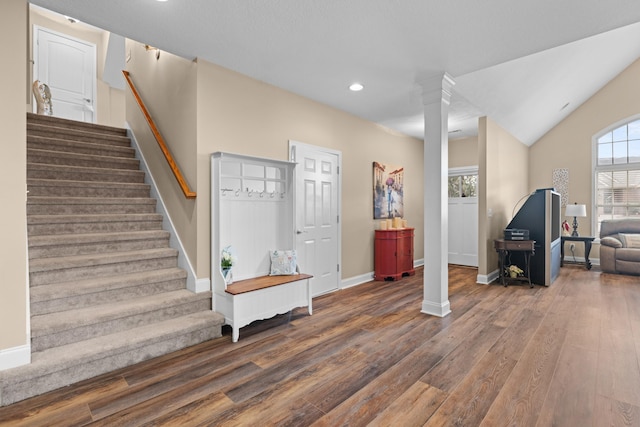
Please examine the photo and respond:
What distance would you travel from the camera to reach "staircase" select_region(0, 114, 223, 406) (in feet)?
7.53

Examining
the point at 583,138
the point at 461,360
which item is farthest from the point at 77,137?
the point at 583,138

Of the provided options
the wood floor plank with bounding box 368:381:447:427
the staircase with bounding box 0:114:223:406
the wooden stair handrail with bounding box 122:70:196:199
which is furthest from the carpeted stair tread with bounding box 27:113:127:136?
the wood floor plank with bounding box 368:381:447:427

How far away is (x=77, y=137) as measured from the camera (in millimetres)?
4348

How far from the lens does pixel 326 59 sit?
314 cm

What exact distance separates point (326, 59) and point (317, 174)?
5.25ft

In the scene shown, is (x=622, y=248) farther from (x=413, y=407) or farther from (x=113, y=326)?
(x=113, y=326)

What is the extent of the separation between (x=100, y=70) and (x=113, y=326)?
6.33m

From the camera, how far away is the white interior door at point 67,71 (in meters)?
5.99

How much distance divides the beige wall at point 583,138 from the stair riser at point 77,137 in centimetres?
826

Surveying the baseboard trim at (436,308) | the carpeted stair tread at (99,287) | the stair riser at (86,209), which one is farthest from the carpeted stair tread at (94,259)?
Answer: the baseboard trim at (436,308)

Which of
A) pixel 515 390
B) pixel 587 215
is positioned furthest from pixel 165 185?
pixel 587 215

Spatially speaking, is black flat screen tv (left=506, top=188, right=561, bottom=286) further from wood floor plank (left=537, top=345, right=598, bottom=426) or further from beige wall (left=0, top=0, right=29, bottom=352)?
beige wall (left=0, top=0, right=29, bottom=352)

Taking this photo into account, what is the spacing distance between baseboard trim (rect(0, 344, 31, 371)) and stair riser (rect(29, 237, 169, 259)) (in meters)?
1.05

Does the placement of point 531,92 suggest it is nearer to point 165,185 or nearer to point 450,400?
point 450,400
